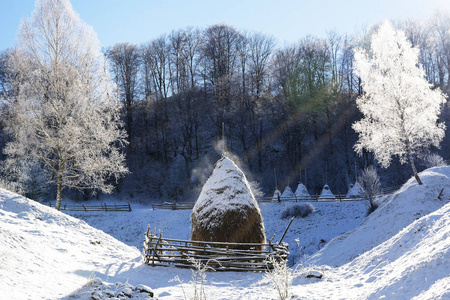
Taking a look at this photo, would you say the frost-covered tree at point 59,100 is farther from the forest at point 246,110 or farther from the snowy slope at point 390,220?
the forest at point 246,110

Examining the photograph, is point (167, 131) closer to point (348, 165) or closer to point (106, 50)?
point (106, 50)

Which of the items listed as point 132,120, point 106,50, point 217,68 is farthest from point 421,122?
point 106,50

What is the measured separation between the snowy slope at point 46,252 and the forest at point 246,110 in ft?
74.2

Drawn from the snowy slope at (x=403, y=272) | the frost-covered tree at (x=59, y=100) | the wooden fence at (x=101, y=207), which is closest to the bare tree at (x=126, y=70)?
the wooden fence at (x=101, y=207)

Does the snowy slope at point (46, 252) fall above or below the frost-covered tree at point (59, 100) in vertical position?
below

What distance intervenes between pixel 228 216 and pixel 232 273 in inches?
73.4

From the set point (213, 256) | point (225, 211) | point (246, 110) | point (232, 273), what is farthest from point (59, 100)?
point (246, 110)

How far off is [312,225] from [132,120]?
29572mm

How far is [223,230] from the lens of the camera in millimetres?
11023

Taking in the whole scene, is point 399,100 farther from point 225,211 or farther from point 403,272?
point 403,272

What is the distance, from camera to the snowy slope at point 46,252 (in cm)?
612

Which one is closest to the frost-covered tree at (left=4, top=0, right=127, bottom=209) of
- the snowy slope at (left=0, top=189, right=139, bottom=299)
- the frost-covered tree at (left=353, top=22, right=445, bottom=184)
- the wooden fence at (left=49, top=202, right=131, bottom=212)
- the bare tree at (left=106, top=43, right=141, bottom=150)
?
the snowy slope at (left=0, top=189, right=139, bottom=299)

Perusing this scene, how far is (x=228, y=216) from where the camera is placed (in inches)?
439

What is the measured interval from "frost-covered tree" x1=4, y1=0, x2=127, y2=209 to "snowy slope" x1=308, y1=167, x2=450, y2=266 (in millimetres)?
10447
